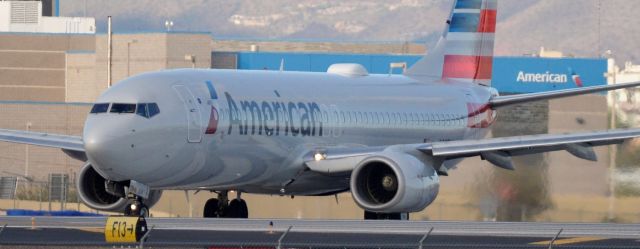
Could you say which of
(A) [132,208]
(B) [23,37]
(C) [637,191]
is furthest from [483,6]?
(B) [23,37]

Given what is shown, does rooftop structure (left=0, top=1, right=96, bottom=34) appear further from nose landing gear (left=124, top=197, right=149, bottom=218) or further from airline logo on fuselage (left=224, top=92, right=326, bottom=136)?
nose landing gear (left=124, top=197, right=149, bottom=218)

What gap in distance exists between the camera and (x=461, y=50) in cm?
4619

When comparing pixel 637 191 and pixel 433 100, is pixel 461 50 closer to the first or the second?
pixel 433 100

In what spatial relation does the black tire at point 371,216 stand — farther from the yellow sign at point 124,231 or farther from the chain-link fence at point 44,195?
the chain-link fence at point 44,195

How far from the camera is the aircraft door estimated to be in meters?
33.8

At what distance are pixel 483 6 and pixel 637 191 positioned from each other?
22.2 ft

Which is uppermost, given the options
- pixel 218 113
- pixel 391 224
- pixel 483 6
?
pixel 483 6

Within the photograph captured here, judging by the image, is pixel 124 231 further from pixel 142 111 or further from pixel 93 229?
pixel 142 111

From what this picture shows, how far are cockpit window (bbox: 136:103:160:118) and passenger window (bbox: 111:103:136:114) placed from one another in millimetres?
123

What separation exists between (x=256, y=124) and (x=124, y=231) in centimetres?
974

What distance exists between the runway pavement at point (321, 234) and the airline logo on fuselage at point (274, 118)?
252 cm

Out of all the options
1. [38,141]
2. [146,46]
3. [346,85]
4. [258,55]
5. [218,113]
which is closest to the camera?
[218,113]

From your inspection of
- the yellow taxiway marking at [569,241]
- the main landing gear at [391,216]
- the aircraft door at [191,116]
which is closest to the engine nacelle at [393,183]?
the main landing gear at [391,216]

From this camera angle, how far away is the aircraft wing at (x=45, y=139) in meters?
37.6
